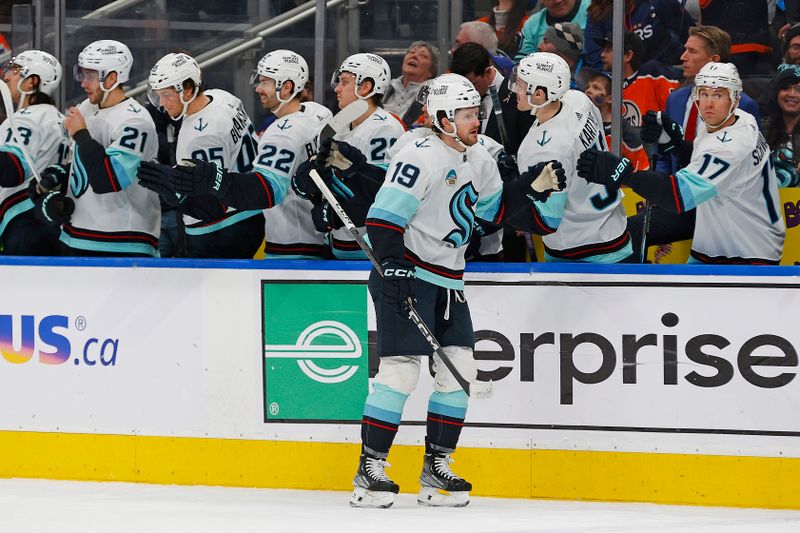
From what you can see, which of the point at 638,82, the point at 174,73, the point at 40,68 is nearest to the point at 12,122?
the point at 40,68

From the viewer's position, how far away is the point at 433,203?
13.8ft

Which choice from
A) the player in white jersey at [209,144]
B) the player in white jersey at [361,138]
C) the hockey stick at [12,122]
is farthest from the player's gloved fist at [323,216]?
the hockey stick at [12,122]

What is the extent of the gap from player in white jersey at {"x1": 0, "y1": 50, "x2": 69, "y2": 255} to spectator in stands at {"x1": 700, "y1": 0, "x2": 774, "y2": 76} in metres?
2.46

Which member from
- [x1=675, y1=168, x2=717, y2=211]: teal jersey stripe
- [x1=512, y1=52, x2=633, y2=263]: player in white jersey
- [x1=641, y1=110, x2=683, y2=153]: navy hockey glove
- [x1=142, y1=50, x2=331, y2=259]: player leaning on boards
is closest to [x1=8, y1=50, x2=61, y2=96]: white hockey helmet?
[x1=142, y1=50, x2=331, y2=259]: player leaning on boards

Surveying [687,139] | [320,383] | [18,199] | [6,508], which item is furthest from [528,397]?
[18,199]

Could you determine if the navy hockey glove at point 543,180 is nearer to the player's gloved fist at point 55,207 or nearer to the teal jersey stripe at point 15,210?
the player's gloved fist at point 55,207

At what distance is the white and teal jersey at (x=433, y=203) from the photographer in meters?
4.13

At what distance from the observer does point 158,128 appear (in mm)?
5219

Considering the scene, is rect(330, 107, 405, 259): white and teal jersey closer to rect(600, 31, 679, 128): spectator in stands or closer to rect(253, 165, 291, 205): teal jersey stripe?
rect(253, 165, 291, 205): teal jersey stripe

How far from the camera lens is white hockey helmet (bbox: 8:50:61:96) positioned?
519 cm

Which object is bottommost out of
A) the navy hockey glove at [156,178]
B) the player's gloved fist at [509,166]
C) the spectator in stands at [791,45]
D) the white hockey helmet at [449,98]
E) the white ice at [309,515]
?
the white ice at [309,515]

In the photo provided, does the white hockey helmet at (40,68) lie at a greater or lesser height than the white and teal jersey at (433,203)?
greater

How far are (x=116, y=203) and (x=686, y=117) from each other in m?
2.11

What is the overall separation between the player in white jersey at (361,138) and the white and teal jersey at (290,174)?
85 mm
